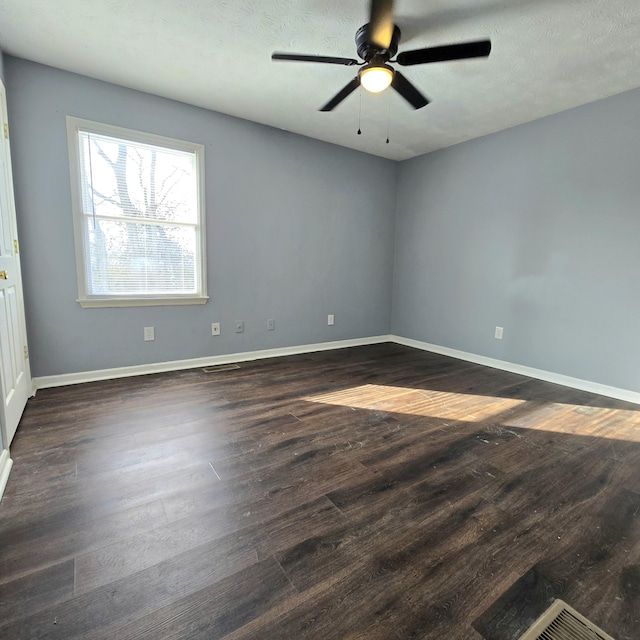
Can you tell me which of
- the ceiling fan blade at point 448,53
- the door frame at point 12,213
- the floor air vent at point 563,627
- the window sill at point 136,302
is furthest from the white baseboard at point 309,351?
the ceiling fan blade at point 448,53

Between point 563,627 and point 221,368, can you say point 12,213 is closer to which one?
point 221,368

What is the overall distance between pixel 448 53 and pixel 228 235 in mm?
2516

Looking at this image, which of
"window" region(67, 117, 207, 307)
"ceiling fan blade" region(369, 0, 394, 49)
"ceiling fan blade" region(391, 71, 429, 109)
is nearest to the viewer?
"ceiling fan blade" region(369, 0, 394, 49)

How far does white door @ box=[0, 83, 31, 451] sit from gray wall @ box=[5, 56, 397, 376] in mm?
233

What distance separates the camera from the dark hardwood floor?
1070 mm

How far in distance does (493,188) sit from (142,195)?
3.69 m

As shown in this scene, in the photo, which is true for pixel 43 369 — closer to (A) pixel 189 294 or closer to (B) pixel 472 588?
(A) pixel 189 294

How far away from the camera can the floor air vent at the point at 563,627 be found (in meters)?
1.02

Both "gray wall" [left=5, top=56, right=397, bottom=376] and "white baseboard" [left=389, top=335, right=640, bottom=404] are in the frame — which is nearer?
"gray wall" [left=5, top=56, right=397, bottom=376]

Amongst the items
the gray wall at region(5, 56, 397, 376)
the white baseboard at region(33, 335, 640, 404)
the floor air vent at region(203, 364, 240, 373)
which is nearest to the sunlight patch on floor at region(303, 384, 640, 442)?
the white baseboard at region(33, 335, 640, 404)

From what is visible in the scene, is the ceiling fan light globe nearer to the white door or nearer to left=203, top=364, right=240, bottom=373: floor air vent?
the white door

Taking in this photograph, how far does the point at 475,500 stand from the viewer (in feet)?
5.32

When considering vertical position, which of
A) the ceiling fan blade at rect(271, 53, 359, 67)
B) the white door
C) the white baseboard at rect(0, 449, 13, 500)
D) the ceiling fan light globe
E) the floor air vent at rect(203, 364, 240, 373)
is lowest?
the floor air vent at rect(203, 364, 240, 373)

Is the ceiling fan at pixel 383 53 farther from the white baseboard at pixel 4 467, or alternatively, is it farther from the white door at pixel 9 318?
the white baseboard at pixel 4 467
